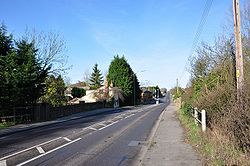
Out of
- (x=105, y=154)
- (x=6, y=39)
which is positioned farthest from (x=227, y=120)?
(x=6, y=39)

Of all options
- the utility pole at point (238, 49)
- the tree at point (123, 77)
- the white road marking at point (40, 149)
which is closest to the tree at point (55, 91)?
the white road marking at point (40, 149)

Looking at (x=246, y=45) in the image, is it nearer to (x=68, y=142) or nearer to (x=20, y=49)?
(x=68, y=142)

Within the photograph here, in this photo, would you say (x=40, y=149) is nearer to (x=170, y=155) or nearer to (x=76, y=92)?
(x=170, y=155)

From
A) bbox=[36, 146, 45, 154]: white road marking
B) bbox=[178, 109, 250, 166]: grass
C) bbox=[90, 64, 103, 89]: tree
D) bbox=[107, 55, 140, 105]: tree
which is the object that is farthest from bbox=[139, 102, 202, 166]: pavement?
bbox=[90, 64, 103, 89]: tree

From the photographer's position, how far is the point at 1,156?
1175cm

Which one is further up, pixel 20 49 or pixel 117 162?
pixel 20 49

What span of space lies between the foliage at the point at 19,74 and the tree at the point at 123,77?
51.3 meters

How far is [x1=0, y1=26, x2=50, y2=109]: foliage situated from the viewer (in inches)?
1110

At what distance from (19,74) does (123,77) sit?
55969 millimetres

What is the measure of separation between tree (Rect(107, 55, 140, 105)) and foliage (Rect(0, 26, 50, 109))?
168 ft

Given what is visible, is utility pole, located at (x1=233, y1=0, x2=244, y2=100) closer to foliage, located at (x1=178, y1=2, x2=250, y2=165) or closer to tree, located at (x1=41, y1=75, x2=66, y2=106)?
foliage, located at (x1=178, y1=2, x2=250, y2=165)

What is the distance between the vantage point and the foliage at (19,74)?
28203 millimetres

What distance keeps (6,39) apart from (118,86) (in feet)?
180

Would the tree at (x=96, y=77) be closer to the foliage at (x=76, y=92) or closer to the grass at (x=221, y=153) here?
the foliage at (x=76, y=92)
